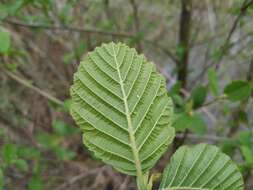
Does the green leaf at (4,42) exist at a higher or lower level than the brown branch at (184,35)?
lower

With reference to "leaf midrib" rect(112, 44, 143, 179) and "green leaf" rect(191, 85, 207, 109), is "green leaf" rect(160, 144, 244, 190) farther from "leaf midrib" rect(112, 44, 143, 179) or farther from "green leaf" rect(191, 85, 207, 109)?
"green leaf" rect(191, 85, 207, 109)

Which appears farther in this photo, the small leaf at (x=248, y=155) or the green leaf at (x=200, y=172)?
the small leaf at (x=248, y=155)

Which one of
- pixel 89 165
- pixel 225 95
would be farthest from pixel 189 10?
pixel 89 165

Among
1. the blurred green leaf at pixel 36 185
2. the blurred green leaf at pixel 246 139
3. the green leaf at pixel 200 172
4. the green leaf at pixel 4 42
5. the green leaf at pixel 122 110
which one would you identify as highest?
the green leaf at pixel 4 42

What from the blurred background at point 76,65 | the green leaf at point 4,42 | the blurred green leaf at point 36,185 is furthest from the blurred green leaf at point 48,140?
the green leaf at point 4,42

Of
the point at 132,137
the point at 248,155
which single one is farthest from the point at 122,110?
the point at 248,155

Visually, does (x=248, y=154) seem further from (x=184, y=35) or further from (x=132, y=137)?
(x=184, y=35)

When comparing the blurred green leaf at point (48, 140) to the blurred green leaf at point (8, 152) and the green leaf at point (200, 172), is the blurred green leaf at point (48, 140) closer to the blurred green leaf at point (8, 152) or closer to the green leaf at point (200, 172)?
the blurred green leaf at point (8, 152)
